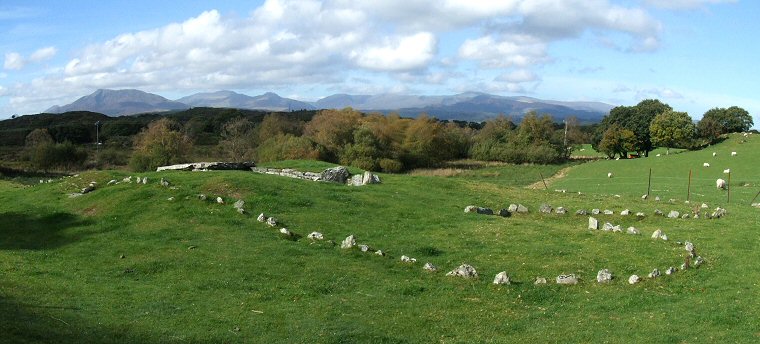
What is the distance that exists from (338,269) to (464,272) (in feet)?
14.6

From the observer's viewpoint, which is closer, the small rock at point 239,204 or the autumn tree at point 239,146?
the small rock at point 239,204

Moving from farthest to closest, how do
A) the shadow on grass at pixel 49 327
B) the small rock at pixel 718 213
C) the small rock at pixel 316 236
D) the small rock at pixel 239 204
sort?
Answer: the small rock at pixel 718 213 → the small rock at pixel 239 204 → the small rock at pixel 316 236 → the shadow on grass at pixel 49 327

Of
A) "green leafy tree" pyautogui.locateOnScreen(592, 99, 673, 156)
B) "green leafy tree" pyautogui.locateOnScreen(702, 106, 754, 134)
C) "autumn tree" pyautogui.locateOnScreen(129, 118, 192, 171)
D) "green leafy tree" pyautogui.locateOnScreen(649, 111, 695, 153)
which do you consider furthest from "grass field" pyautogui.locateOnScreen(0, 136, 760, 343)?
"green leafy tree" pyautogui.locateOnScreen(702, 106, 754, 134)

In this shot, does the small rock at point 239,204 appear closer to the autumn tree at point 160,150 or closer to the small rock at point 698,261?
the small rock at point 698,261

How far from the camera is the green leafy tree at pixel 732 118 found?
11881 centimetres

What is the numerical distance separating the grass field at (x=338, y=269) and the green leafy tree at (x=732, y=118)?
312 ft

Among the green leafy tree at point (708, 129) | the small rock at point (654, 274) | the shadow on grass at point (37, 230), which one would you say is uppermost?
the green leafy tree at point (708, 129)

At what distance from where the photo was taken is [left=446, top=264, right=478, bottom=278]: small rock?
801 inches

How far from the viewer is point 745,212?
35.4 m

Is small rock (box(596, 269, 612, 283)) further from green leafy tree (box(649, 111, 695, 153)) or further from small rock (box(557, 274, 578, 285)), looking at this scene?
green leafy tree (box(649, 111, 695, 153))

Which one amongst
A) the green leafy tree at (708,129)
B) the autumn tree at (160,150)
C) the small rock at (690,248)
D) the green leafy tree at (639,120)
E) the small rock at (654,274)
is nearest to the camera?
the small rock at (654,274)

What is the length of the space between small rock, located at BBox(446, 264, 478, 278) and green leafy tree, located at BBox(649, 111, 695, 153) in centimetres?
9460

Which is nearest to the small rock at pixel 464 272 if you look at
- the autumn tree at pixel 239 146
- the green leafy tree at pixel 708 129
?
the autumn tree at pixel 239 146

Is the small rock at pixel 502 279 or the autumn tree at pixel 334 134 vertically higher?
the autumn tree at pixel 334 134
